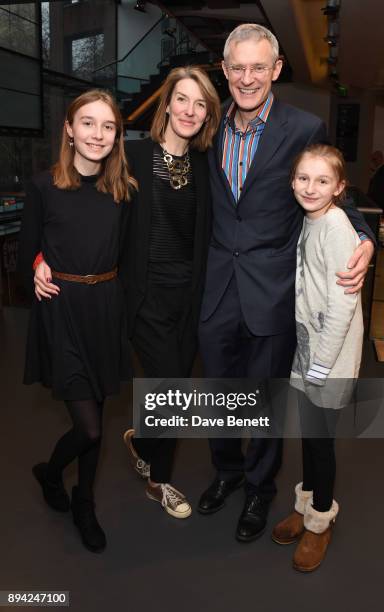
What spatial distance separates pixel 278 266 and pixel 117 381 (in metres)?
0.69

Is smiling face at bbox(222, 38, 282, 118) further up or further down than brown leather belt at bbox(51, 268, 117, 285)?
further up

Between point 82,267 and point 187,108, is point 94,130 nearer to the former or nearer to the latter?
point 187,108

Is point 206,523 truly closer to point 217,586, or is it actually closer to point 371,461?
point 217,586

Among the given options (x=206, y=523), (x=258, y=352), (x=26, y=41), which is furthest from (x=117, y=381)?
(x=26, y=41)

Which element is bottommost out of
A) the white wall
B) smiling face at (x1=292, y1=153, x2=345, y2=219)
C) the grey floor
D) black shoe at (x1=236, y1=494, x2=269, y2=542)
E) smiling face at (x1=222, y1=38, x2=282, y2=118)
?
the grey floor

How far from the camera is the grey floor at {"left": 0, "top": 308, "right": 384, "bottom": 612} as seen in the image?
5.94 ft

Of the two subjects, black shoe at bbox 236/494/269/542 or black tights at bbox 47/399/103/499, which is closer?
black tights at bbox 47/399/103/499

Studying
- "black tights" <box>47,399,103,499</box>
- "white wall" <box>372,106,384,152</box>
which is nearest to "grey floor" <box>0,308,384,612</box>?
"black tights" <box>47,399,103,499</box>

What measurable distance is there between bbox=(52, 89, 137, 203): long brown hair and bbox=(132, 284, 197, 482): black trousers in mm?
354

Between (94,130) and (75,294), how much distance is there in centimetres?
52

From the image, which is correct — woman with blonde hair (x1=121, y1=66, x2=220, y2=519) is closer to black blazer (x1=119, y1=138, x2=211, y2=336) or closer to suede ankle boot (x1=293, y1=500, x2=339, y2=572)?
black blazer (x1=119, y1=138, x2=211, y2=336)

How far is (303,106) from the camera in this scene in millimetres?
12977

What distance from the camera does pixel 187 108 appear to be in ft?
6.16

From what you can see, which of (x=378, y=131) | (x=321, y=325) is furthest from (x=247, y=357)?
(x=378, y=131)
